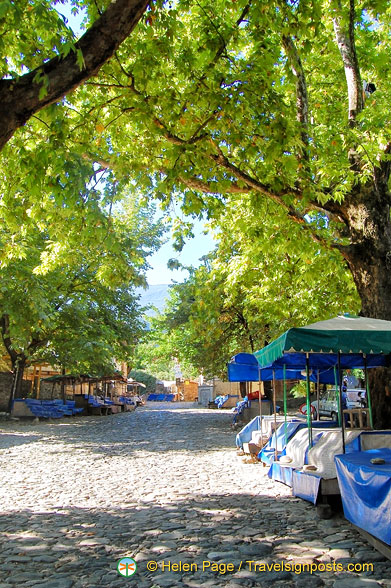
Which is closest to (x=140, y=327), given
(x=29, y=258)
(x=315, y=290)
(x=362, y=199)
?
(x=29, y=258)

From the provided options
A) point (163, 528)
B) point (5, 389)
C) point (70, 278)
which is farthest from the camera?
point (5, 389)

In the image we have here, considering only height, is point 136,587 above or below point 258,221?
below

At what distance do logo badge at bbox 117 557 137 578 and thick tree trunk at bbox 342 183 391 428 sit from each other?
18.4 feet

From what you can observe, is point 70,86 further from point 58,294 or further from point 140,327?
point 140,327

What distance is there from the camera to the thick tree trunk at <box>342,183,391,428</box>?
8438mm

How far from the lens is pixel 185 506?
250 inches

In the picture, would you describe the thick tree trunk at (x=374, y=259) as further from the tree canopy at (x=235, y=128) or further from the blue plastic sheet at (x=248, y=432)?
the blue plastic sheet at (x=248, y=432)

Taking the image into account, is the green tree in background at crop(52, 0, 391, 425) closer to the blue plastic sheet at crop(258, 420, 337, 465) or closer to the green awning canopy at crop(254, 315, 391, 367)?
the blue plastic sheet at crop(258, 420, 337, 465)

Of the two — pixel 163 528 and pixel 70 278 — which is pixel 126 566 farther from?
pixel 70 278

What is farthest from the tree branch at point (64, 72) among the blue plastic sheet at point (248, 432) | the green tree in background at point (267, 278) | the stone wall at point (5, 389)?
Answer: the stone wall at point (5, 389)

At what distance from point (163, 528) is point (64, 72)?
4.96 metres

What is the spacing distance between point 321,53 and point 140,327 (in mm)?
19110

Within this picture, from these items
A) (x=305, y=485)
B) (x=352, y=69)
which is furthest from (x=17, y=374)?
(x=352, y=69)

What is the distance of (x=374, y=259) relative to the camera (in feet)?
28.5
